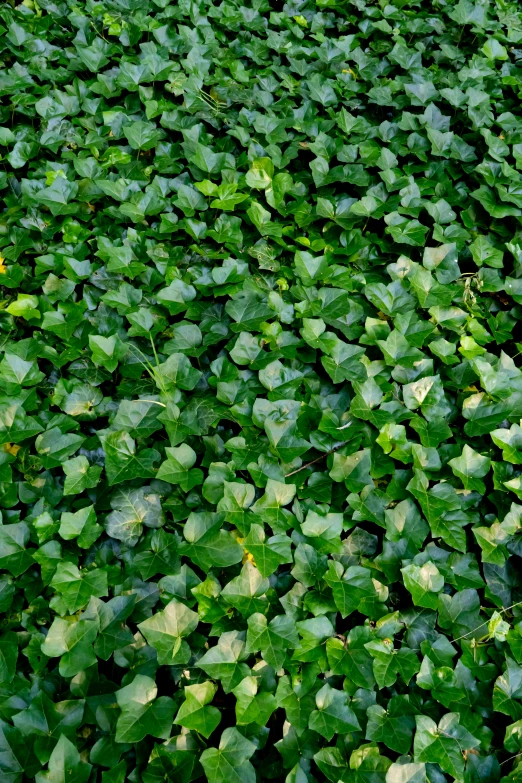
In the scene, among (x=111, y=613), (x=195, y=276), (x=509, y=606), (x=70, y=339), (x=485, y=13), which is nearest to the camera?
(x=111, y=613)

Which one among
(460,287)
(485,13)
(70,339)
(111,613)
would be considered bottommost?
(111,613)

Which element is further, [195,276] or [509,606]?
[195,276]

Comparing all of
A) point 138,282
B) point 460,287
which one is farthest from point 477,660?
point 138,282

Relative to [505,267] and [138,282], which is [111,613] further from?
[505,267]

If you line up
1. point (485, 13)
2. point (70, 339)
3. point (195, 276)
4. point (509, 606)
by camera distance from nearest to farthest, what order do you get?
point (509, 606) → point (70, 339) → point (195, 276) → point (485, 13)

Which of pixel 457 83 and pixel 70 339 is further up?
→ pixel 457 83

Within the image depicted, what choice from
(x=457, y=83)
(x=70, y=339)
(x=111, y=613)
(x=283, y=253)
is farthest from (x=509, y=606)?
(x=457, y=83)
